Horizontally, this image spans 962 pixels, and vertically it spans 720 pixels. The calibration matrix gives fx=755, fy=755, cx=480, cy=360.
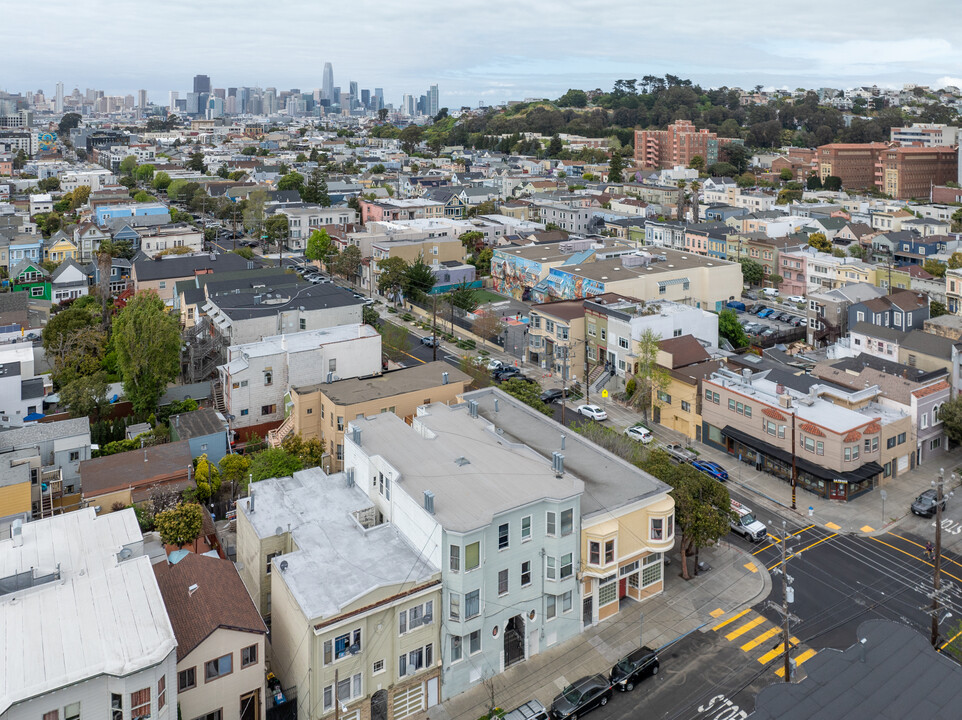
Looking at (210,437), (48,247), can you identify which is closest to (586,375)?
(210,437)

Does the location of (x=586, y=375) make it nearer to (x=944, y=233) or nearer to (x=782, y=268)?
(x=782, y=268)

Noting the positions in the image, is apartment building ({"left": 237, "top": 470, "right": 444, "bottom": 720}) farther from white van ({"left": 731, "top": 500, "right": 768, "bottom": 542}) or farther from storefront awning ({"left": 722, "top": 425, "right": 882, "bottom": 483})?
storefront awning ({"left": 722, "top": 425, "right": 882, "bottom": 483})

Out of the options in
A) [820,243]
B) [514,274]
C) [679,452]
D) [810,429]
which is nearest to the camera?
[810,429]

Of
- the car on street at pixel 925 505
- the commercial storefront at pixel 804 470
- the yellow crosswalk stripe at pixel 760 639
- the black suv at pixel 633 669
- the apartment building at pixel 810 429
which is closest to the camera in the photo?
the black suv at pixel 633 669

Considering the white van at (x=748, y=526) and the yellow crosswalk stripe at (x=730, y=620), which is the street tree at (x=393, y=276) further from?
the yellow crosswalk stripe at (x=730, y=620)

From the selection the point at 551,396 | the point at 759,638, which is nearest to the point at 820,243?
the point at 551,396

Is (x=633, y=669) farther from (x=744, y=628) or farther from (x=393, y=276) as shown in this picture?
(x=393, y=276)

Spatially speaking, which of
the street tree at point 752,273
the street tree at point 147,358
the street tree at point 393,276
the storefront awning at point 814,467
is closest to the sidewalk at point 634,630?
the storefront awning at point 814,467
